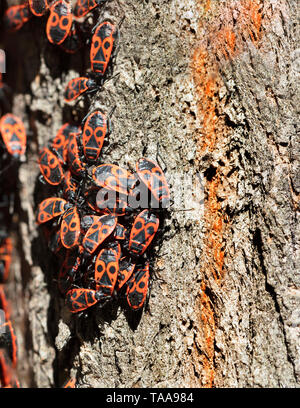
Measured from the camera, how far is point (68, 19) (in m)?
3.67

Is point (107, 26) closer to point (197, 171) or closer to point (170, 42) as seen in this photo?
point (170, 42)

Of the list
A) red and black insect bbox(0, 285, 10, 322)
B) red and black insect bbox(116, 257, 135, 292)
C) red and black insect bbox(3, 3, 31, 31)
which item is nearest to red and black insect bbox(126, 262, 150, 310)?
red and black insect bbox(116, 257, 135, 292)

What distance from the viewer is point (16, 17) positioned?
4.30 metres

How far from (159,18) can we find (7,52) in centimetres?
225

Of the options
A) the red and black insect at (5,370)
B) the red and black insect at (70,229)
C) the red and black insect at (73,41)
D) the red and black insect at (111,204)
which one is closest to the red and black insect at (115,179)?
the red and black insect at (111,204)

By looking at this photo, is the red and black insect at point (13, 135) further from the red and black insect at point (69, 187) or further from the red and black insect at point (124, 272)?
the red and black insect at point (124, 272)

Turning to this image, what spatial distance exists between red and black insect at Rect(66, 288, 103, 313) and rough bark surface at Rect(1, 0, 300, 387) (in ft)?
0.48

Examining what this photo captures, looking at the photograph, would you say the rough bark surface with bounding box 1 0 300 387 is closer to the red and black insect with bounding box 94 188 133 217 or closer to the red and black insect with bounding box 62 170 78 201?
the red and black insect with bounding box 94 188 133 217

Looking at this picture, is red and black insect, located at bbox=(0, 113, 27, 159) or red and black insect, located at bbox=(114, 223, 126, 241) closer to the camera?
red and black insect, located at bbox=(114, 223, 126, 241)

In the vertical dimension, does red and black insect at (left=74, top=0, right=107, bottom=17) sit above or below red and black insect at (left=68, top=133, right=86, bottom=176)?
above

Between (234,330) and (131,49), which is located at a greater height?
(131,49)

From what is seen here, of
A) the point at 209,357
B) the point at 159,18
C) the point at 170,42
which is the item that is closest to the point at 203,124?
the point at 170,42

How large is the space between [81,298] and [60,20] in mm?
2413

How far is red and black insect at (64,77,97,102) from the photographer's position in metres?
3.54
